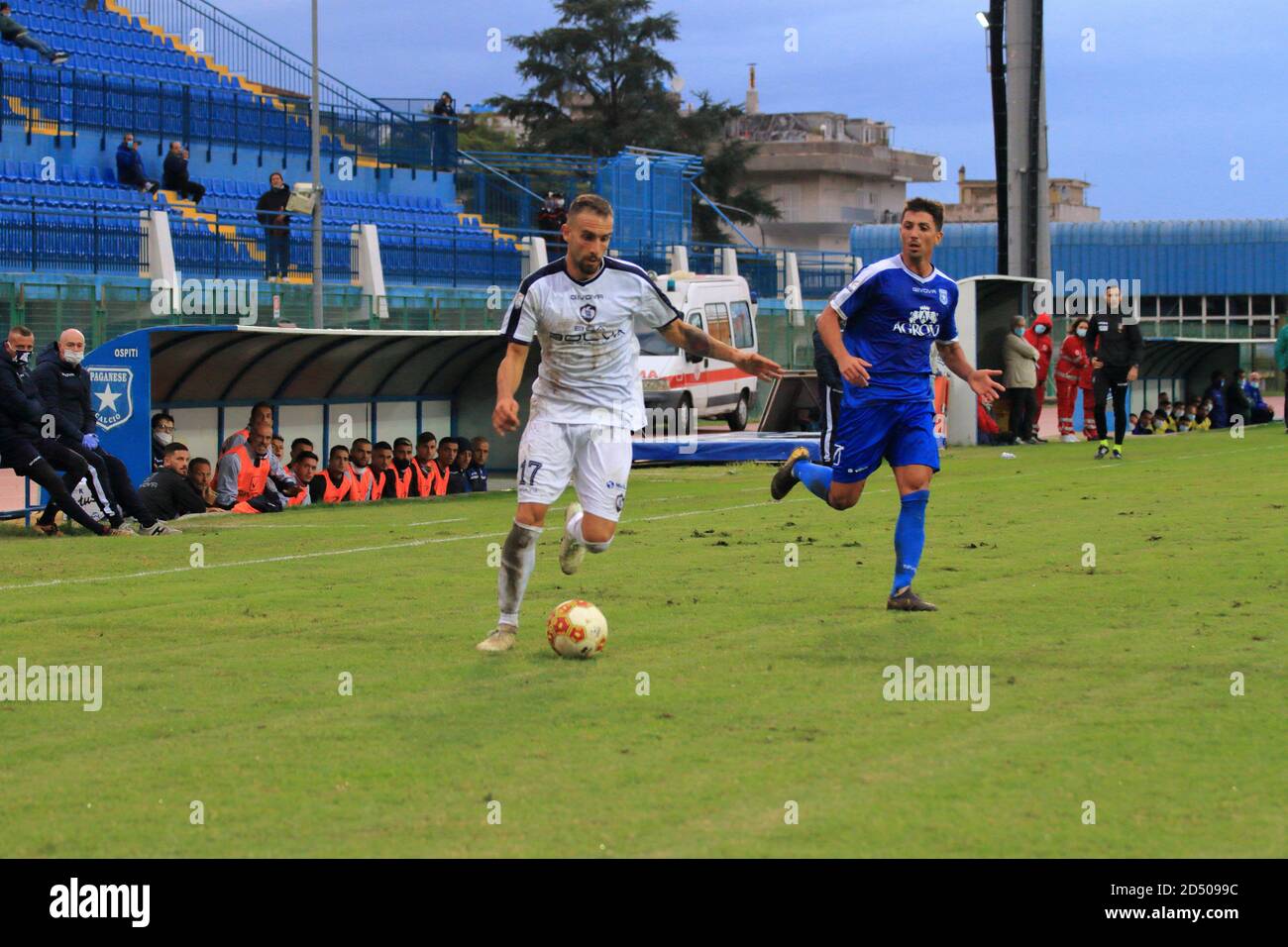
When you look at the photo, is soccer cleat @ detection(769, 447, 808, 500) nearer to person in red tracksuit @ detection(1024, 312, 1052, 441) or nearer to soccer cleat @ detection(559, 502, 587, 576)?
soccer cleat @ detection(559, 502, 587, 576)

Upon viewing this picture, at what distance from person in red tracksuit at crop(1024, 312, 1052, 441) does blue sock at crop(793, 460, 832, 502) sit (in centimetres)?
1838

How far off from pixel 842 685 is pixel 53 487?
30.5ft

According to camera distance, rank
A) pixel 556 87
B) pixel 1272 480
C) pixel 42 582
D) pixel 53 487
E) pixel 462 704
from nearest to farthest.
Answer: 1. pixel 462 704
2. pixel 42 582
3. pixel 53 487
4. pixel 1272 480
5. pixel 556 87

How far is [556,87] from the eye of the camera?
76750 millimetres

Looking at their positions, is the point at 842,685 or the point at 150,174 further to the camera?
the point at 150,174

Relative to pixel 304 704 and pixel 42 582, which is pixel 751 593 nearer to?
pixel 304 704

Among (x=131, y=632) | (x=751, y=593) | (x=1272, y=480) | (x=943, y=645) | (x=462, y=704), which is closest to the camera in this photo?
(x=462, y=704)

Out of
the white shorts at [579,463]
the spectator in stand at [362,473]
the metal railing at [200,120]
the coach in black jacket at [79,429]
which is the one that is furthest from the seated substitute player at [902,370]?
the metal railing at [200,120]

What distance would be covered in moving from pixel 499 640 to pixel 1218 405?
29.4 metres

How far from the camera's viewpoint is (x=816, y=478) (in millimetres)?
10633

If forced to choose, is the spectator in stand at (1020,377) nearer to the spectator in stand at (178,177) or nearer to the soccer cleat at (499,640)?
the spectator in stand at (178,177)

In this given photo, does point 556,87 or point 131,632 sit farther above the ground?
point 556,87

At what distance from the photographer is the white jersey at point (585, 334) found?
8445mm
